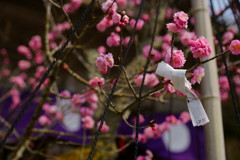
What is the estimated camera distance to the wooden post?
148 centimetres

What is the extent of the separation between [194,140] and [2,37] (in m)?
3.23

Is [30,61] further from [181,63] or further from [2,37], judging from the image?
[181,63]

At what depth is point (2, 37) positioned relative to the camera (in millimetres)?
3934

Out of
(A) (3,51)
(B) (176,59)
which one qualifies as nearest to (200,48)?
(B) (176,59)

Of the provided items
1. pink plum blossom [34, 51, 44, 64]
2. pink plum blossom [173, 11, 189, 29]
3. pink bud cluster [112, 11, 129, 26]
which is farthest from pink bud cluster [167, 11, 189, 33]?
pink plum blossom [34, 51, 44, 64]

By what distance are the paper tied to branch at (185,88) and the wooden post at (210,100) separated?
1.68 ft

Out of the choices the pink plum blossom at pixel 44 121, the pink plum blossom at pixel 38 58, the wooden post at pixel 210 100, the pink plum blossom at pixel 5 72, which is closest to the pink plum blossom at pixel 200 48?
the wooden post at pixel 210 100

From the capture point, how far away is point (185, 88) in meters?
1.04

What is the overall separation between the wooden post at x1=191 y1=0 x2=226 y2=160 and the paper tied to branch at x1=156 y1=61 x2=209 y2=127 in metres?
0.51

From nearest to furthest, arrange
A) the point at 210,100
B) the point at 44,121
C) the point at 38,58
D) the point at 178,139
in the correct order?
1. the point at 210,100
2. the point at 44,121
3. the point at 38,58
4. the point at 178,139

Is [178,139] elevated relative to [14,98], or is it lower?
lower

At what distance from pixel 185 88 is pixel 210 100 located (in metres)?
0.60

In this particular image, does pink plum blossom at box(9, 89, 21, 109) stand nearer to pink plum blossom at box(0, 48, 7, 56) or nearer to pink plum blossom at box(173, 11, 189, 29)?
pink plum blossom at box(0, 48, 7, 56)

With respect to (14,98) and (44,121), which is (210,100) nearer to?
(44,121)
